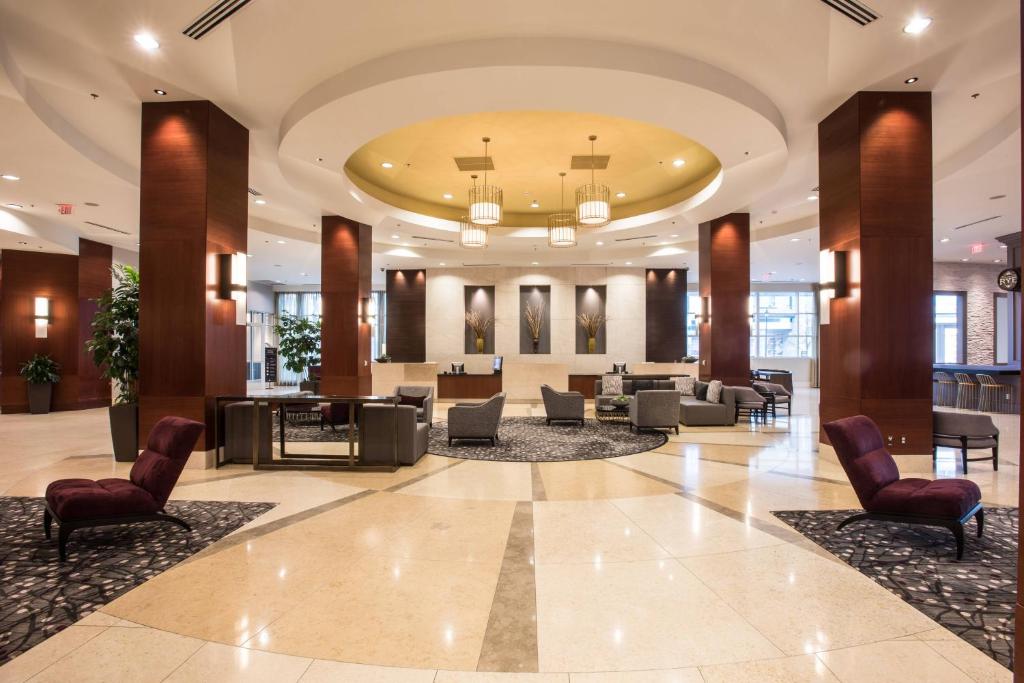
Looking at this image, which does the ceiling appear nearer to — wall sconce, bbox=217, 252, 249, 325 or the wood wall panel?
wall sconce, bbox=217, 252, 249, 325

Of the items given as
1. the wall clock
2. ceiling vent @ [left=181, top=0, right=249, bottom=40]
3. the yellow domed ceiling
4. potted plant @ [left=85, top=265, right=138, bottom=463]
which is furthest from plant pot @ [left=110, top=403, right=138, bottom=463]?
the wall clock

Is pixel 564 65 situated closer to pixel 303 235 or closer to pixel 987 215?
pixel 303 235

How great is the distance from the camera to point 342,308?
1195 cm

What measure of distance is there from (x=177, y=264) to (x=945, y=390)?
59.1ft

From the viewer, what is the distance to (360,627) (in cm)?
292

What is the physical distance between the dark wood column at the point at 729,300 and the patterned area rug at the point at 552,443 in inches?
124

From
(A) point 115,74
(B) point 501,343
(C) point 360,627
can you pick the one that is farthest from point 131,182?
(B) point 501,343

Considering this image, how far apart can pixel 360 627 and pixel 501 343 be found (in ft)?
48.7

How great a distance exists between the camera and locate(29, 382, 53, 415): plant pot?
13.1m

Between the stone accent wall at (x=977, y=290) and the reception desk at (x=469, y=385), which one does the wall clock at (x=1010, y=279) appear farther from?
the reception desk at (x=469, y=385)

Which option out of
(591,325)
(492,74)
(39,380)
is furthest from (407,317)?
(492,74)

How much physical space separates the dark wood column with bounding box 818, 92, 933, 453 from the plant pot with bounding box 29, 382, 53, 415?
56.8 feet

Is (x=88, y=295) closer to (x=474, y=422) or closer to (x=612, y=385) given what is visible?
(x=474, y=422)

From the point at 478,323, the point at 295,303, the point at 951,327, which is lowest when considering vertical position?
the point at 951,327
